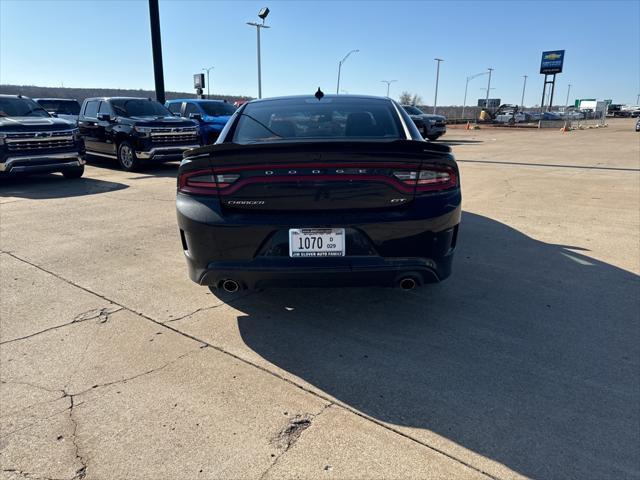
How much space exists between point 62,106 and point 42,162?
9.77 metres

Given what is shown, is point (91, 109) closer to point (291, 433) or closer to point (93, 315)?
point (93, 315)

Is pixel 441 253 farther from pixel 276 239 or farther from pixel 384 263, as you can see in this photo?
pixel 276 239

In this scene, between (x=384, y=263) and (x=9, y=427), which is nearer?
(x=9, y=427)

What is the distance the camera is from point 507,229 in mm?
6168

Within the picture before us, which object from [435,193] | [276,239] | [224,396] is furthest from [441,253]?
[224,396]

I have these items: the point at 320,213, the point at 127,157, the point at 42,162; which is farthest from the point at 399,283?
the point at 127,157

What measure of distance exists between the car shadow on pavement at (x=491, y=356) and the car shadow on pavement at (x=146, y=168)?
8.85 metres

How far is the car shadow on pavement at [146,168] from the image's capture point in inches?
463

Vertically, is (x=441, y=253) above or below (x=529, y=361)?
above

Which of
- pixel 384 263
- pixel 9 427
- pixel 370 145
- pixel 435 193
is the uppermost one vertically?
pixel 370 145

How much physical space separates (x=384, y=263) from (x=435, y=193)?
0.57 m

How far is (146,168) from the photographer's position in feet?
43.0

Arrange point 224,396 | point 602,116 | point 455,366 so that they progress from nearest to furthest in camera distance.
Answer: point 224,396, point 455,366, point 602,116

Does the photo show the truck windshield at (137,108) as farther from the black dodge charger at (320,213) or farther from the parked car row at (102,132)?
the black dodge charger at (320,213)
